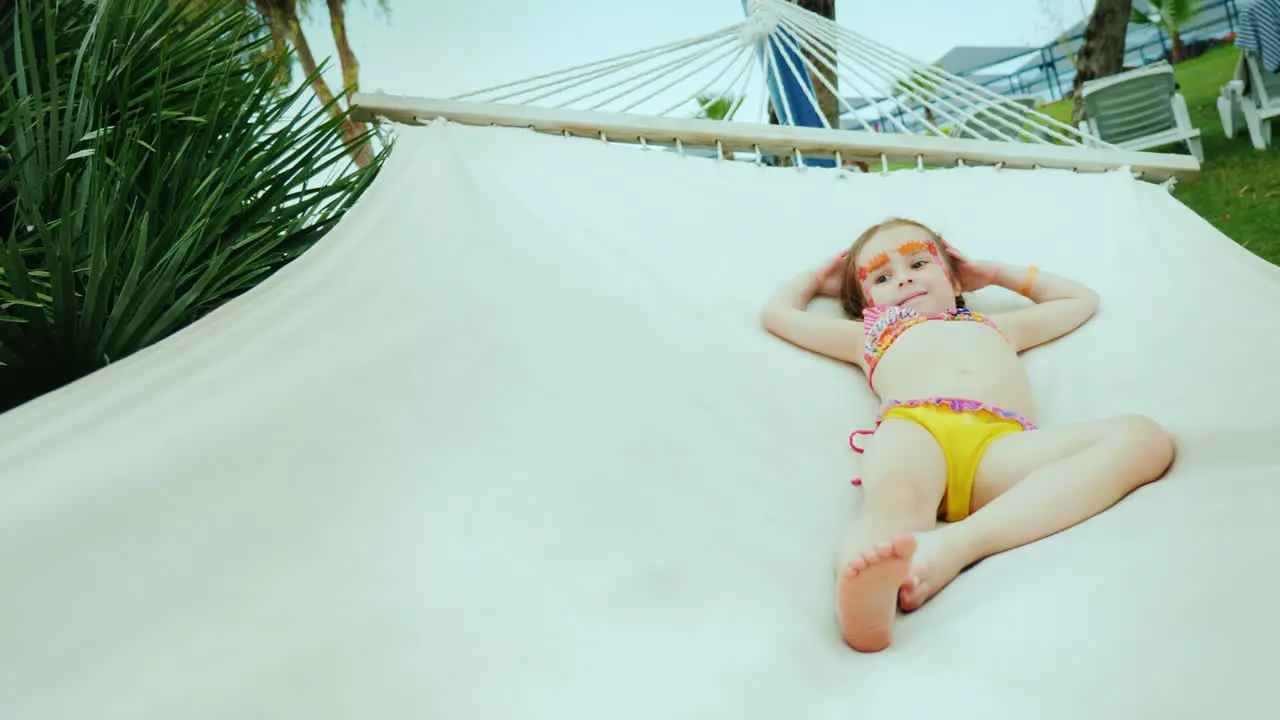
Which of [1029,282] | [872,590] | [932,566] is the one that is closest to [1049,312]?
[1029,282]

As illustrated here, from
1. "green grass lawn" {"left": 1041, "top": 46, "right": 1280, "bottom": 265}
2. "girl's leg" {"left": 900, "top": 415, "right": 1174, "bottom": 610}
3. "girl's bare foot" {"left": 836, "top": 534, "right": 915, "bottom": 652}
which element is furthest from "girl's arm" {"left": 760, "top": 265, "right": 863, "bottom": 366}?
"green grass lawn" {"left": 1041, "top": 46, "right": 1280, "bottom": 265}

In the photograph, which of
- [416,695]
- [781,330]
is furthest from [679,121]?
[416,695]

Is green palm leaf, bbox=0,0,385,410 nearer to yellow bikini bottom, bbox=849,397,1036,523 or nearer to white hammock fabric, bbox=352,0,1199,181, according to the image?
white hammock fabric, bbox=352,0,1199,181

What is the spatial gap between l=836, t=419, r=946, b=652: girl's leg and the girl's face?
328 millimetres

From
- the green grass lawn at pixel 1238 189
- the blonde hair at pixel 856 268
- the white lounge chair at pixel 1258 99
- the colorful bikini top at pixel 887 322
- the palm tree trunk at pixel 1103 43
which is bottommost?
the green grass lawn at pixel 1238 189

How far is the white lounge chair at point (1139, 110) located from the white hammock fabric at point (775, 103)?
2.11 m

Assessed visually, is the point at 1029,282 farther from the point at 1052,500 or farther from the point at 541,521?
the point at 541,521

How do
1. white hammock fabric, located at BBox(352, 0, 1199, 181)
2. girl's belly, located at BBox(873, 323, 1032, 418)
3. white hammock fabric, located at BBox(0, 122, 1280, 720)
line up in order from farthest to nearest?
white hammock fabric, located at BBox(352, 0, 1199, 181), girl's belly, located at BBox(873, 323, 1032, 418), white hammock fabric, located at BBox(0, 122, 1280, 720)

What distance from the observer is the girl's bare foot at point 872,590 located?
596 millimetres

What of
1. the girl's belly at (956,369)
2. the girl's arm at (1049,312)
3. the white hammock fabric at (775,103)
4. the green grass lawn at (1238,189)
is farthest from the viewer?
the green grass lawn at (1238,189)

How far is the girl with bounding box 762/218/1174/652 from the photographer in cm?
69

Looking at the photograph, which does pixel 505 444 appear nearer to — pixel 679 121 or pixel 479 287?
pixel 479 287

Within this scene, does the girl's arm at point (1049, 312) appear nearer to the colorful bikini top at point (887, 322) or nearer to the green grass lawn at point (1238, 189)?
the colorful bikini top at point (887, 322)

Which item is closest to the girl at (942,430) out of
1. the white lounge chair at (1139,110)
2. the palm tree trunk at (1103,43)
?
the white lounge chair at (1139,110)
